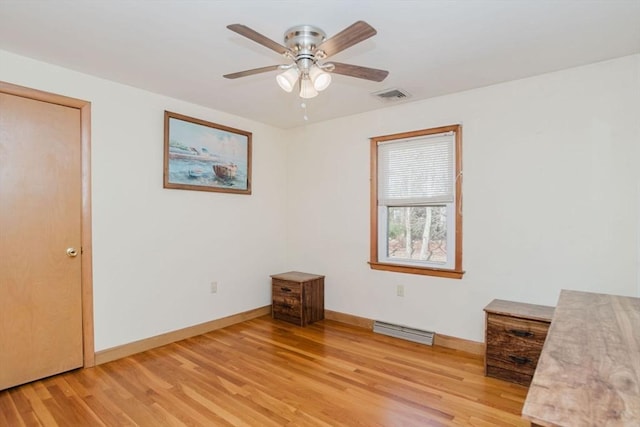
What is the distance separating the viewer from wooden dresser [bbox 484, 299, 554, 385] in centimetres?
250

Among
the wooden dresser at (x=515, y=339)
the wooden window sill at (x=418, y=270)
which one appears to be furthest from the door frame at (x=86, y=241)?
the wooden dresser at (x=515, y=339)

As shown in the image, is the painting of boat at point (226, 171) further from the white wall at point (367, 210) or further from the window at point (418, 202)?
the window at point (418, 202)

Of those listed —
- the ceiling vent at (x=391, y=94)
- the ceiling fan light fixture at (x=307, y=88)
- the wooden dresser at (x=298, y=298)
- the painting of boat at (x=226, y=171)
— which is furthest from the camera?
the wooden dresser at (x=298, y=298)

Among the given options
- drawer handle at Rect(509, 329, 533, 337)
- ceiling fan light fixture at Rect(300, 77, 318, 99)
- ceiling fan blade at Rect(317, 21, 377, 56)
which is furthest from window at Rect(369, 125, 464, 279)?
ceiling fan blade at Rect(317, 21, 377, 56)

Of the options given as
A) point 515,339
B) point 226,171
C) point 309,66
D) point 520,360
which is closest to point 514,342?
point 515,339

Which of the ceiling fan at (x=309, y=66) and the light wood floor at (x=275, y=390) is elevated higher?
the ceiling fan at (x=309, y=66)

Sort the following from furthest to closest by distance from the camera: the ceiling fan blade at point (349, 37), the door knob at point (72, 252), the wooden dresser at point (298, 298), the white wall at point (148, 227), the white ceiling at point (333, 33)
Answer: the wooden dresser at point (298, 298), the white wall at point (148, 227), the door knob at point (72, 252), the white ceiling at point (333, 33), the ceiling fan blade at point (349, 37)

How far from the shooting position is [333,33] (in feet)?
6.98

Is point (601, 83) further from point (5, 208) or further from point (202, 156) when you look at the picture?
point (5, 208)

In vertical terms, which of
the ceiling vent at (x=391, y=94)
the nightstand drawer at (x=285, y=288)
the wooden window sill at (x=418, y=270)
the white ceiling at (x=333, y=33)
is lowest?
the nightstand drawer at (x=285, y=288)

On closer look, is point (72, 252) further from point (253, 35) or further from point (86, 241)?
point (253, 35)

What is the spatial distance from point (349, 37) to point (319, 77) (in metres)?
0.28

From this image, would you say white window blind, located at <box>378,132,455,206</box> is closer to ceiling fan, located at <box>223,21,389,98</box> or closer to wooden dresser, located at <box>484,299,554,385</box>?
wooden dresser, located at <box>484,299,554,385</box>

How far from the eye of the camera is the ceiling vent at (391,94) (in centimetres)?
317
